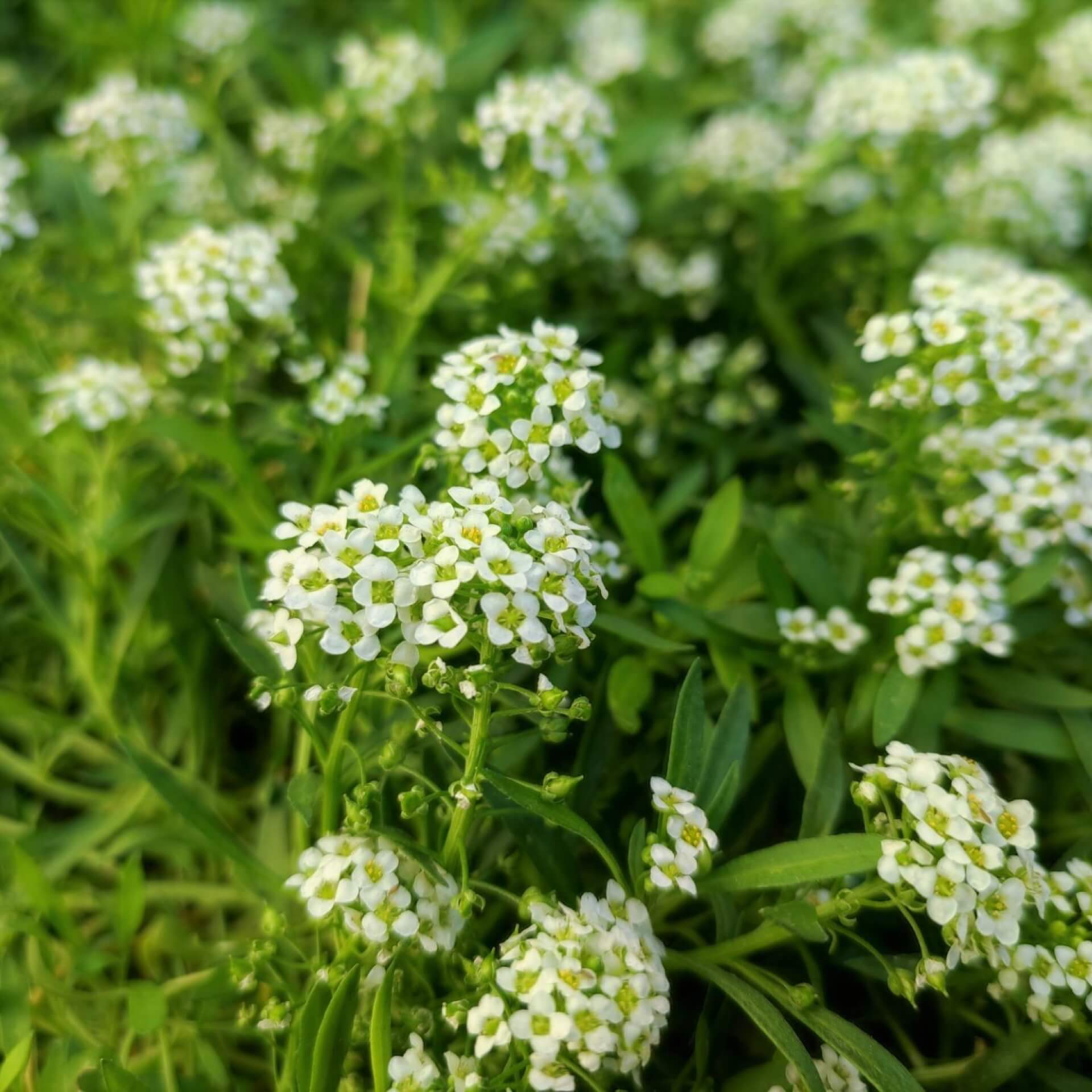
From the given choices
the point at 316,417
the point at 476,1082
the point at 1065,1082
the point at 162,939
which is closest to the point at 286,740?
the point at 162,939

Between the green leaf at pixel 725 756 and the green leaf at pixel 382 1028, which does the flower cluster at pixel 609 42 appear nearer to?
the green leaf at pixel 725 756

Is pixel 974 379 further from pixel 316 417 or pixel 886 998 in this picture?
pixel 316 417

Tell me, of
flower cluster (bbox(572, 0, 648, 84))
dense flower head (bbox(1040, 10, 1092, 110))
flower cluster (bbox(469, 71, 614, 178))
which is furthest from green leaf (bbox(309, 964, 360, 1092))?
dense flower head (bbox(1040, 10, 1092, 110))

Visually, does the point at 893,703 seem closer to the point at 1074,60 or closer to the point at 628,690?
the point at 628,690

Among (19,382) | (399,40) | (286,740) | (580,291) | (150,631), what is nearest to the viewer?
(286,740)

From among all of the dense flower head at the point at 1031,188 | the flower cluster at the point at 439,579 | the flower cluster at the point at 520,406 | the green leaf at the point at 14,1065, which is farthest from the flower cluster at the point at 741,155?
the green leaf at the point at 14,1065

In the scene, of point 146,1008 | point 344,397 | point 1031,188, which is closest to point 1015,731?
point 344,397
